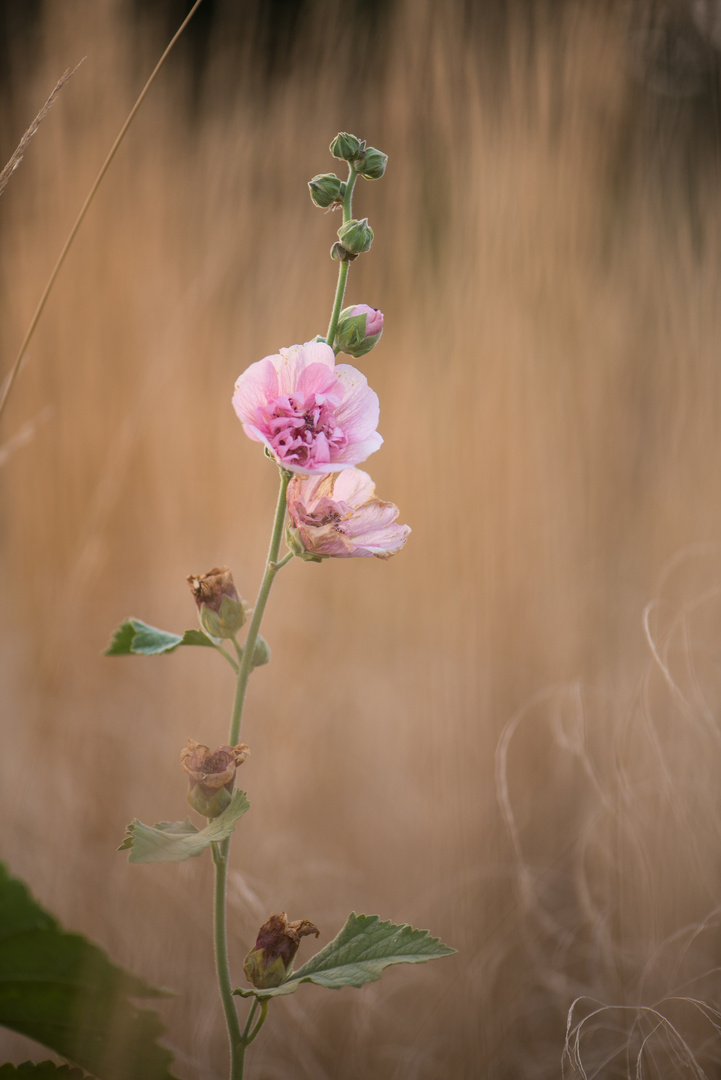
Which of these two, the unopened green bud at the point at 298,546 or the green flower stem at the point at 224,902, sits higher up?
the unopened green bud at the point at 298,546

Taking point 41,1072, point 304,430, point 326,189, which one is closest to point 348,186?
point 326,189

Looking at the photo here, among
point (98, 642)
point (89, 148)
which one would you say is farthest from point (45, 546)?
point (89, 148)

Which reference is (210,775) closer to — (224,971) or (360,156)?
(224,971)

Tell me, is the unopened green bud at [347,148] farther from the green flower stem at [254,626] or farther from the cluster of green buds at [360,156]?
the green flower stem at [254,626]

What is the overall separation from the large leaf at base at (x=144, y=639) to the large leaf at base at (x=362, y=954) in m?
0.13

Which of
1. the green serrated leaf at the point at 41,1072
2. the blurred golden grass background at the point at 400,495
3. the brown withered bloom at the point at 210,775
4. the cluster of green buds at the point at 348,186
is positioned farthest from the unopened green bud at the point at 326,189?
the blurred golden grass background at the point at 400,495

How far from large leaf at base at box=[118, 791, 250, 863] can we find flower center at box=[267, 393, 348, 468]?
12 cm

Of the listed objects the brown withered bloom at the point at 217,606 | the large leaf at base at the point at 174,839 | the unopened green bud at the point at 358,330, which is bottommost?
the large leaf at base at the point at 174,839

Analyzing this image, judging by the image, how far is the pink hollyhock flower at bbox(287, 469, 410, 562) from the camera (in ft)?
0.95

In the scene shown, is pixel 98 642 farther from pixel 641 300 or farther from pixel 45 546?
pixel 641 300

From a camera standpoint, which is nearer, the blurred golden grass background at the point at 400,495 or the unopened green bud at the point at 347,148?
the unopened green bud at the point at 347,148

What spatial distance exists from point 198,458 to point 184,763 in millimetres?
631

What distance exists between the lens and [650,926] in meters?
0.63

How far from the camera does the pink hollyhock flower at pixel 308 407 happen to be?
0.90 ft
